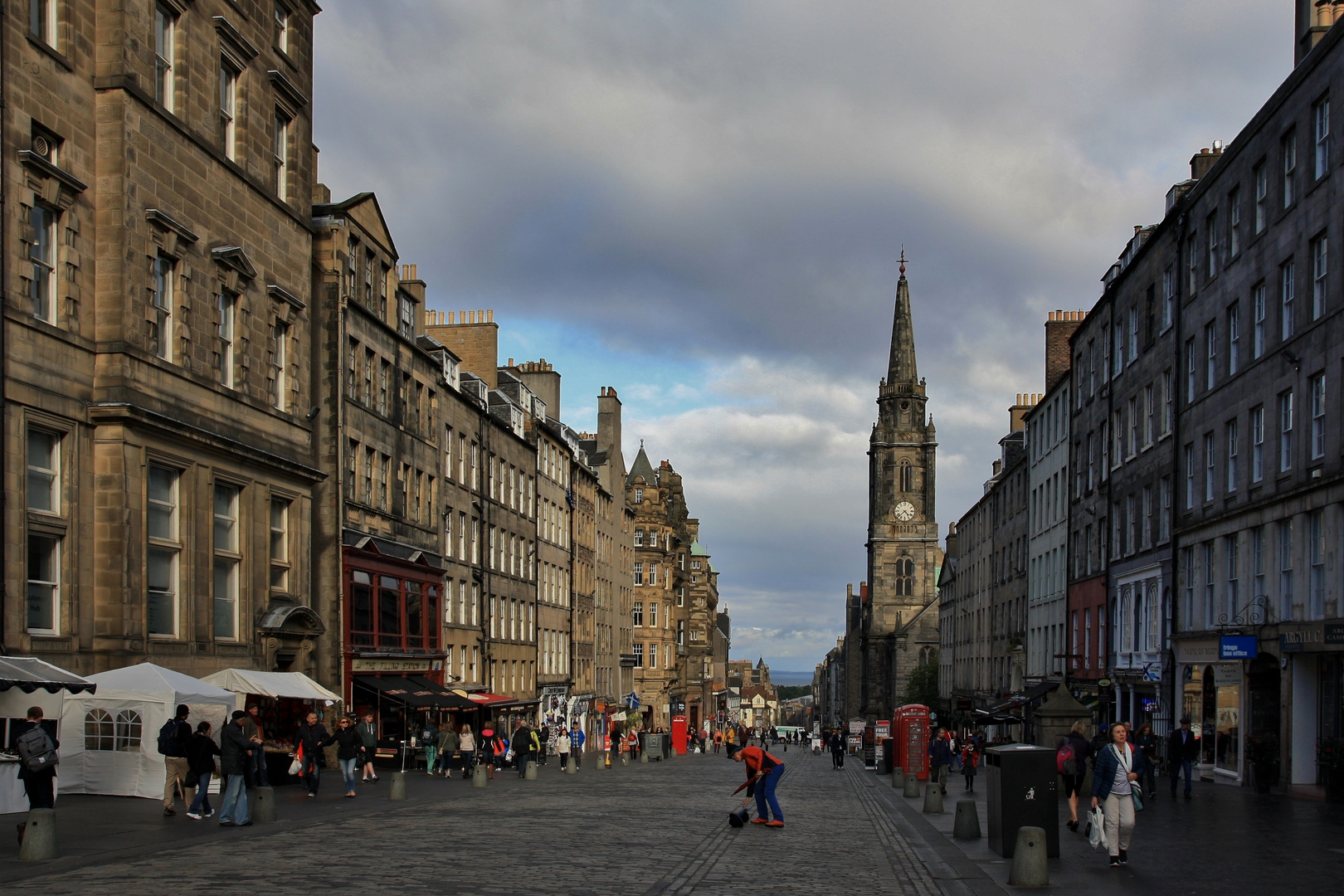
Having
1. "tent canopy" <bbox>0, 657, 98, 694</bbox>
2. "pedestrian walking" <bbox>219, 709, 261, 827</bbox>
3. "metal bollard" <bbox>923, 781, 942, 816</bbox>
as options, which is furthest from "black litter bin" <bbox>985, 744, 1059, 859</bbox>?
"tent canopy" <bbox>0, 657, 98, 694</bbox>

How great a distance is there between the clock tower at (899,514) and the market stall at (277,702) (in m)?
136

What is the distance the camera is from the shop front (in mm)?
30656

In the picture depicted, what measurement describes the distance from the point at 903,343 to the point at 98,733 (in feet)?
511

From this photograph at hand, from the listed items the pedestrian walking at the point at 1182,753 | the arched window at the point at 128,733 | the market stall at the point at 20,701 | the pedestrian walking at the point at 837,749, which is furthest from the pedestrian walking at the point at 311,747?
the pedestrian walking at the point at 837,749

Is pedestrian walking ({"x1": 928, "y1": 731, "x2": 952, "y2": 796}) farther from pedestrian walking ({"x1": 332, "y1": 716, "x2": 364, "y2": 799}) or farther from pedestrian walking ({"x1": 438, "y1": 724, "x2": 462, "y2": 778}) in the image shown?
pedestrian walking ({"x1": 332, "y1": 716, "x2": 364, "y2": 799})

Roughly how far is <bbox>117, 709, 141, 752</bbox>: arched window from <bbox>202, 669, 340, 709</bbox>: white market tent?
2840mm

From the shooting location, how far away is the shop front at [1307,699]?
30.7 meters

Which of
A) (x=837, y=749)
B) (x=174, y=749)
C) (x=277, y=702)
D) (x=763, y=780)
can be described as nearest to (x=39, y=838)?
(x=174, y=749)

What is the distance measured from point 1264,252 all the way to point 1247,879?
22.8m

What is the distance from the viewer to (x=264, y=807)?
21531 mm

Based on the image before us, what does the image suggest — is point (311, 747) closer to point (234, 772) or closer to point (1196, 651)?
→ point (234, 772)

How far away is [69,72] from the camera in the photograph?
26484 mm

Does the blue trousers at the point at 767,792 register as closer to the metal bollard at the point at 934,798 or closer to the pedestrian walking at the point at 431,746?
the metal bollard at the point at 934,798

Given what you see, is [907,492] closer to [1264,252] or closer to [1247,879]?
[1264,252]
